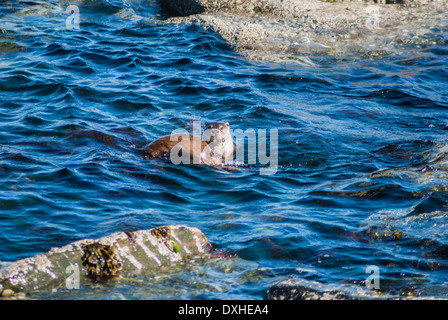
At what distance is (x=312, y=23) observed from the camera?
39.6 ft

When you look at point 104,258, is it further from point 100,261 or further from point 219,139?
point 219,139

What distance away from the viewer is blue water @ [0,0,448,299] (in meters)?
4.68

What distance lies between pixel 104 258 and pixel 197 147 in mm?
3074

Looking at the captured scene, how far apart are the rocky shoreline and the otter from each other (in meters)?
3.95

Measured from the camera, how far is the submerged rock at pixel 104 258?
150 inches

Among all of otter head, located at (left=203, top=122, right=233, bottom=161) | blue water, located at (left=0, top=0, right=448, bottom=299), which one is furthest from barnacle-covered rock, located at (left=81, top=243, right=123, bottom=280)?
otter head, located at (left=203, top=122, right=233, bottom=161)

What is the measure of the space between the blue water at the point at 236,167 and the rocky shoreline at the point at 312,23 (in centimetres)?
33
